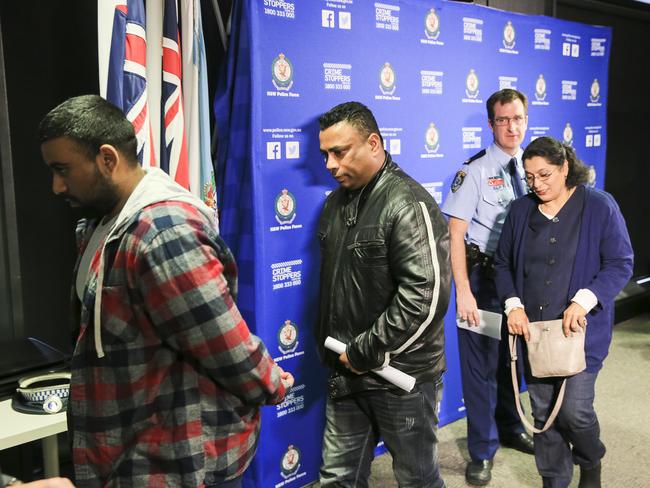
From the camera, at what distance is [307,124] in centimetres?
252

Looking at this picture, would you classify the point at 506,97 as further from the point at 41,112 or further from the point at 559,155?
the point at 41,112

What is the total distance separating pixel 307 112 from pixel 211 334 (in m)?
1.54

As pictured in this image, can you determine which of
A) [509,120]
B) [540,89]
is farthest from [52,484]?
[540,89]

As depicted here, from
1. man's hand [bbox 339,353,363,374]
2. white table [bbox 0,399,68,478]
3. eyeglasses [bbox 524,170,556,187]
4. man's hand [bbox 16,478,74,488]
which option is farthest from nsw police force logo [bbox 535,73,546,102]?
man's hand [bbox 16,478,74,488]

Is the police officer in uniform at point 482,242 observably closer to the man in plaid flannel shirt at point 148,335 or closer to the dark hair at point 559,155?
the dark hair at point 559,155

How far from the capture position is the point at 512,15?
3.44 m

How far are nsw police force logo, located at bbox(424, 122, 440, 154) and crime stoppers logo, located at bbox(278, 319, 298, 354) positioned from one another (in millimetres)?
1144

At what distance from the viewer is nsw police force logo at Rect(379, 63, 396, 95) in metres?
2.80

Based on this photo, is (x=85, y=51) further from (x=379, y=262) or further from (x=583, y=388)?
(x=583, y=388)

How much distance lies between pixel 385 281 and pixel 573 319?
73 cm

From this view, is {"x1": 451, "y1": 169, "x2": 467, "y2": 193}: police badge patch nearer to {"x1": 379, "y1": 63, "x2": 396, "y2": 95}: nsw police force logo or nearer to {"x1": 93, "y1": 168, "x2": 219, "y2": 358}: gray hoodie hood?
{"x1": 379, "y1": 63, "x2": 396, "y2": 95}: nsw police force logo

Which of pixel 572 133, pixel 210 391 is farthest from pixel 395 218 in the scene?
pixel 572 133

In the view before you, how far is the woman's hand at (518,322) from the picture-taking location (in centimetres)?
228

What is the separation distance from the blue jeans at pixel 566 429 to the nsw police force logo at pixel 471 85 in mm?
1592
